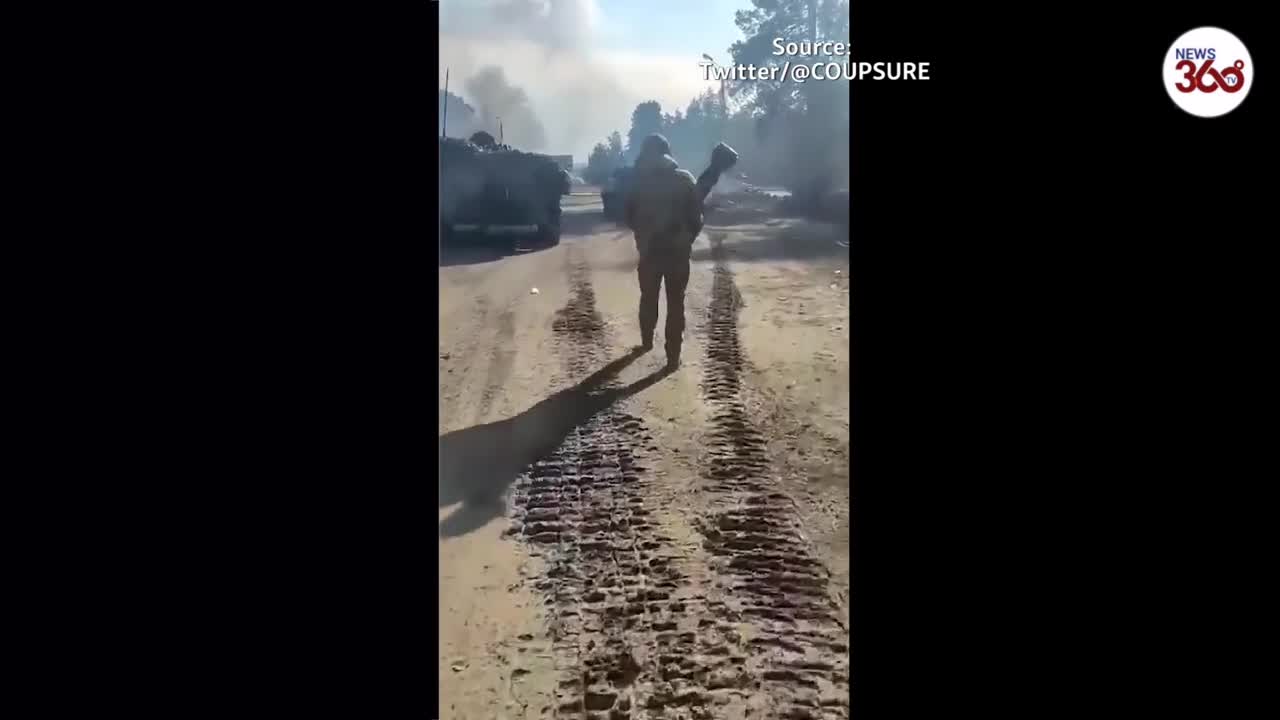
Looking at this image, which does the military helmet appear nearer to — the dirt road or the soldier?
the soldier

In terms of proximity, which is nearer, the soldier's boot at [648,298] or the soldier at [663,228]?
the soldier at [663,228]

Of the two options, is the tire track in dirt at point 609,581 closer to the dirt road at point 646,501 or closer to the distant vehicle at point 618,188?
the dirt road at point 646,501

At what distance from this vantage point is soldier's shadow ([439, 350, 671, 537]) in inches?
128

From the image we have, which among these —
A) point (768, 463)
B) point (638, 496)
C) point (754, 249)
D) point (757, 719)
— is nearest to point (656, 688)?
point (757, 719)

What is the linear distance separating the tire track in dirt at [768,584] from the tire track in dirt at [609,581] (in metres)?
0.17

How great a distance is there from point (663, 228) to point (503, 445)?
1524 mm

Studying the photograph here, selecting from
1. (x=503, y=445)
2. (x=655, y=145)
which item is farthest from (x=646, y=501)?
(x=655, y=145)

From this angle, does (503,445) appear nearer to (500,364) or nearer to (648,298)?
(500,364)

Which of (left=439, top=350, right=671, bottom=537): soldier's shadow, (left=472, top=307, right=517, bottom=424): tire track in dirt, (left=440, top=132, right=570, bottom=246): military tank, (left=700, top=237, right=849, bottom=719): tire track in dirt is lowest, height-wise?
(left=700, top=237, right=849, bottom=719): tire track in dirt

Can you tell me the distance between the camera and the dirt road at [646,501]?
2.38 m

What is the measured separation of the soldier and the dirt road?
16 cm

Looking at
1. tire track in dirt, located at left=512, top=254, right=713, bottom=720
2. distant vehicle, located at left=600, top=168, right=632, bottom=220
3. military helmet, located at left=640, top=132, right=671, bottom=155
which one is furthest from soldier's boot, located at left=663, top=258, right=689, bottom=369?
tire track in dirt, located at left=512, top=254, right=713, bottom=720

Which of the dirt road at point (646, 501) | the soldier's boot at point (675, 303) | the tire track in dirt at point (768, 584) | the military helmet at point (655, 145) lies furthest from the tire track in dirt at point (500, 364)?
the military helmet at point (655, 145)
